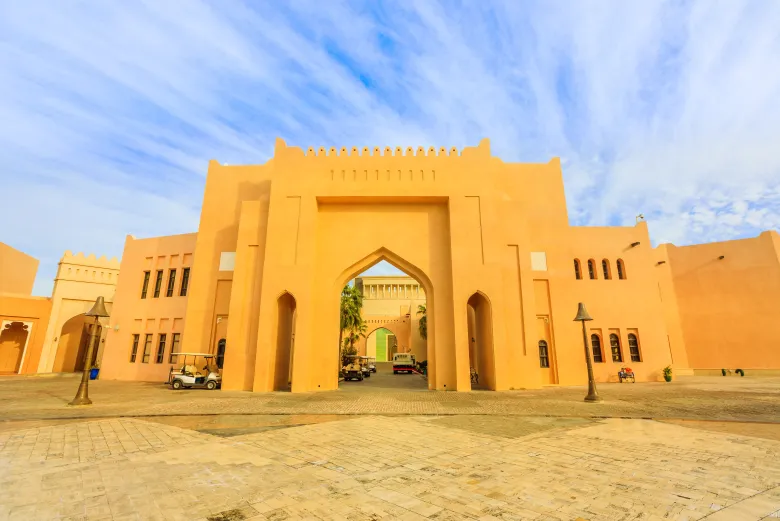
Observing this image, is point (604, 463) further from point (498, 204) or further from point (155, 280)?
point (155, 280)

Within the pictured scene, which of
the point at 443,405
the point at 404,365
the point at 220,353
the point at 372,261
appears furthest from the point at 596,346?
the point at 220,353

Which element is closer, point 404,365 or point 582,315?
point 582,315

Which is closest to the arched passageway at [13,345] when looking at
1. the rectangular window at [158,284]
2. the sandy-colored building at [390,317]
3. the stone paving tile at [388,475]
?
the rectangular window at [158,284]

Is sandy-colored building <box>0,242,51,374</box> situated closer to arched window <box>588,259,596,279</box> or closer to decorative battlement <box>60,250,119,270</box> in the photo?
decorative battlement <box>60,250,119,270</box>

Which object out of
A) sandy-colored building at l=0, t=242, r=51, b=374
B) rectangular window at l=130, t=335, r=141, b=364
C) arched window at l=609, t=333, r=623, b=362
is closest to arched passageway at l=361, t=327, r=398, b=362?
rectangular window at l=130, t=335, r=141, b=364

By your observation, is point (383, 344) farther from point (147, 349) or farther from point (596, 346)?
point (596, 346)

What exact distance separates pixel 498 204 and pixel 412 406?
33.0 ft

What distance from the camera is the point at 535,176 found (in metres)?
19.1

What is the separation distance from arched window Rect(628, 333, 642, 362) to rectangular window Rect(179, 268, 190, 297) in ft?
76.0

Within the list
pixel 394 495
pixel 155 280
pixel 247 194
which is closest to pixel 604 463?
pixel 394 495

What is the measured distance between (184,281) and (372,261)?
Result: 36.0ft

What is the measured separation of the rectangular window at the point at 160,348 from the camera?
19047 mm

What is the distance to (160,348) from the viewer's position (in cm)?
1923

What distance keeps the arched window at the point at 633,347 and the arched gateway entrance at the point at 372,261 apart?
7027 mm
